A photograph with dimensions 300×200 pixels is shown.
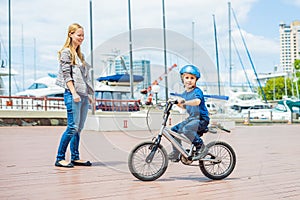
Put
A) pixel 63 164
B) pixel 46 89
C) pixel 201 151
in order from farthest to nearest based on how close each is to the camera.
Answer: pixel 46 89 → pixel 63 164 → pixel 201 151

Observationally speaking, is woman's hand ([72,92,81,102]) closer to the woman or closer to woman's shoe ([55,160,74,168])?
the woman

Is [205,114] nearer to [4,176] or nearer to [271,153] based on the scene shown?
[4,176]

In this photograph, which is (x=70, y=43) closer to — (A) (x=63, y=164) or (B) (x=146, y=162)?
(A) (x=63, y=164)

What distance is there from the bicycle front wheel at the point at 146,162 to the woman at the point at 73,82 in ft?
3.51

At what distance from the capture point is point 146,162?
4312 millimetres

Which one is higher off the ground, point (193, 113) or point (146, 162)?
point (193, 113)

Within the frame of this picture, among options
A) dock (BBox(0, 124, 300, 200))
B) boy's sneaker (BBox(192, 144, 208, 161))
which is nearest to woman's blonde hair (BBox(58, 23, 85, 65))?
dock (BBox(0, 124, 300, 200))

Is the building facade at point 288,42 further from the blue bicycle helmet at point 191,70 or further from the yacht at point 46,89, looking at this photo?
the blue bicycle helmet at point 191,70

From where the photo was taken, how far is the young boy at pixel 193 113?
4344mm

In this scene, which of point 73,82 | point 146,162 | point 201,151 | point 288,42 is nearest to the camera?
point 146,162

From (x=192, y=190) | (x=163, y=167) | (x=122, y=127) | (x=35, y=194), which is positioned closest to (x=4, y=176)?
(x=35, y=194)

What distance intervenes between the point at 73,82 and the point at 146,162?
1.38 m

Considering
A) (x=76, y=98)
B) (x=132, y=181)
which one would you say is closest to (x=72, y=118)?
(x=76, y=98)

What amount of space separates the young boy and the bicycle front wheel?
187 millimetres
